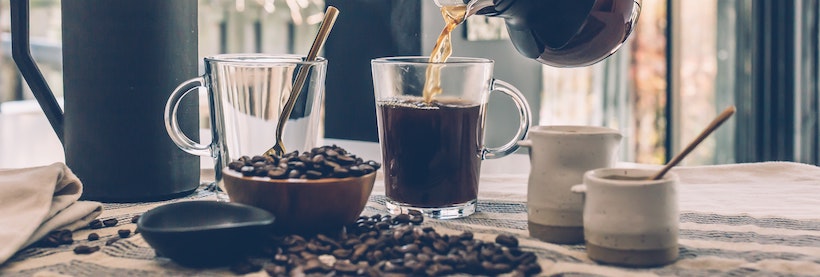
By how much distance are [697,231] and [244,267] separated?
1.70 feet

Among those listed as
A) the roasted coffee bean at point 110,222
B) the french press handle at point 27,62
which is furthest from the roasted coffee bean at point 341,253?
the french press handle at point 27,62

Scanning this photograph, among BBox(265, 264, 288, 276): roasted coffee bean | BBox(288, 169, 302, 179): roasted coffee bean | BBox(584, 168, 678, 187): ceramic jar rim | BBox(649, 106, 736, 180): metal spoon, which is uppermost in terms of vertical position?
BBox(649, 106, 736, 180): metal spoon

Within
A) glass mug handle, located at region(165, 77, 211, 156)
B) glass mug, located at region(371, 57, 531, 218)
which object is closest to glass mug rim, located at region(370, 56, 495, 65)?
glass mug, located at region(371, 57, 531, 218)

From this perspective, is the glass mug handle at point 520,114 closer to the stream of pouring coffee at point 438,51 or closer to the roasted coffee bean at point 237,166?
the stream of pouring coffee at point 438,51

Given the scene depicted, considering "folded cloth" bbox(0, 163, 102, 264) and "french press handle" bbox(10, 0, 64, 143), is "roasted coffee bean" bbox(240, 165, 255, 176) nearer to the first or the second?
"folded cloth" bbox(0, 163, 102, 264)

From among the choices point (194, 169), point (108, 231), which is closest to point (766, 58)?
point (194, 169)

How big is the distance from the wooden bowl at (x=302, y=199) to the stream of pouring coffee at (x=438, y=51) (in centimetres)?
16

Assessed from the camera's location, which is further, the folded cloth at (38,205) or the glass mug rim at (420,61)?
the glass mug rim at (420,61)

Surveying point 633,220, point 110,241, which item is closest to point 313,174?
point 110,241

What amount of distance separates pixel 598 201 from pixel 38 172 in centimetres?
65

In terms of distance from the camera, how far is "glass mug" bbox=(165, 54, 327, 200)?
1.08 meters

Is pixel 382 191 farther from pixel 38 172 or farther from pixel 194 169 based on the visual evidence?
pixel 38 172

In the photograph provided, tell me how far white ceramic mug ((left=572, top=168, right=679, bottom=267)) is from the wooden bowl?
0.27m

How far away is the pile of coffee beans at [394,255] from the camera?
0.80 metres
